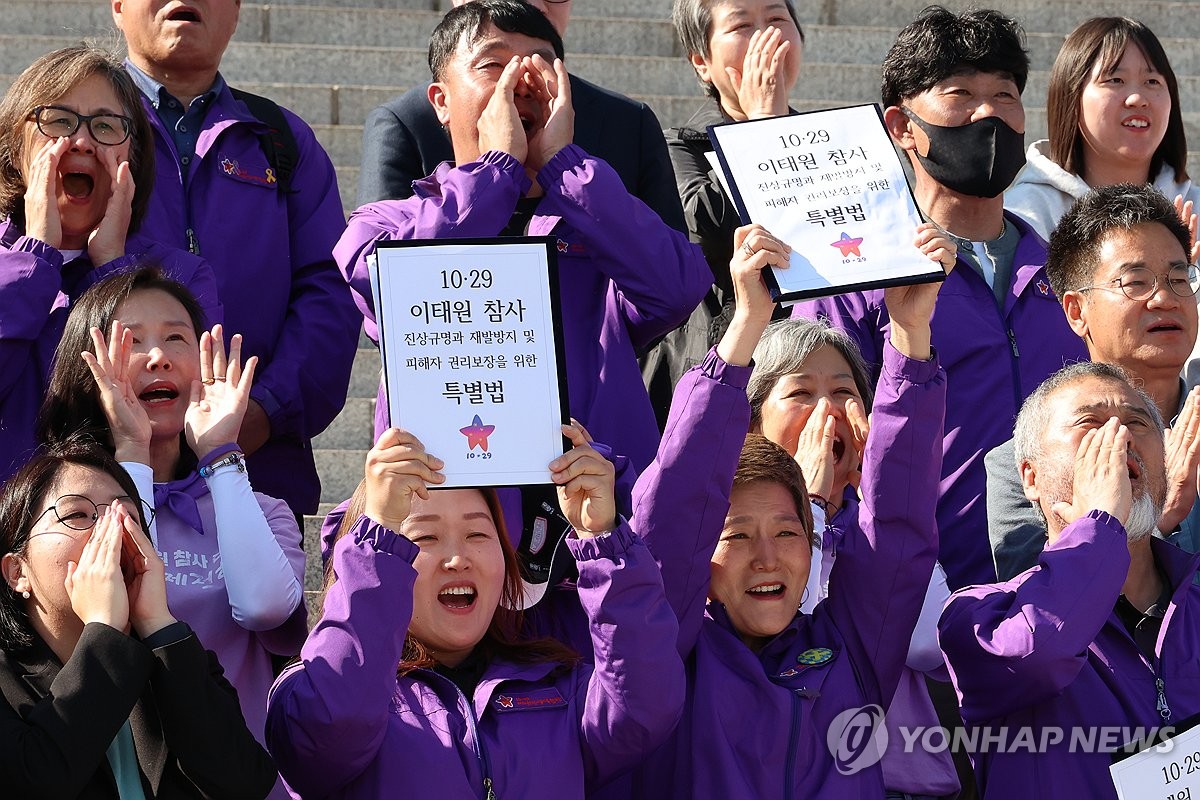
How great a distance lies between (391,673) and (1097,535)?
1602mm

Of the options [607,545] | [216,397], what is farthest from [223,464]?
[607,545]

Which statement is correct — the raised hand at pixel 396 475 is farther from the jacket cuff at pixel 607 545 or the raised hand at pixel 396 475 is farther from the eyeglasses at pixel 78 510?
the eyeglasses at pixel 78 510

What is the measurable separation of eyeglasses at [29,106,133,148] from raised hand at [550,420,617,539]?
1.82 metres

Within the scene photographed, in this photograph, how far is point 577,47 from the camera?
9297 millimetres

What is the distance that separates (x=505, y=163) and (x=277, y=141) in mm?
1111

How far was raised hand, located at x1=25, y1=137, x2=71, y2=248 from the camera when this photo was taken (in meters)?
4.87

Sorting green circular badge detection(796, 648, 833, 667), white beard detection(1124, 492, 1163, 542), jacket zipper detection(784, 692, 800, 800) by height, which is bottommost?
jacket zipper detection(784, 692, 800, 800)

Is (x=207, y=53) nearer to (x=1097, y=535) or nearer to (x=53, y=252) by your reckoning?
(x=53, y=252)

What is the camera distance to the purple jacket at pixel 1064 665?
4.23m

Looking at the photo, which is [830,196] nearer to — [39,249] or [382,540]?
[382,540]

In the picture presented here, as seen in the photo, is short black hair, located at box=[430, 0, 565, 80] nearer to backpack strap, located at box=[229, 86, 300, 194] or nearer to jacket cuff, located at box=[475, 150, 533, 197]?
jacket cuff, located at box=[475, 150, 533, 197]

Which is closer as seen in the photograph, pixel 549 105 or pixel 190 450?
pixel 190 450

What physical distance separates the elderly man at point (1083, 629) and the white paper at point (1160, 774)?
152 millimetres

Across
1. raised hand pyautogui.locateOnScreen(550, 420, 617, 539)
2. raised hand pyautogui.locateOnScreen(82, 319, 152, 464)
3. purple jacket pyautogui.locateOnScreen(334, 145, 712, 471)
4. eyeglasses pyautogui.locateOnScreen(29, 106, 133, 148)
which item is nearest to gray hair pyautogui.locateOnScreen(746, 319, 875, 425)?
purple jacket pyautogui.locateOnScreen(334, 145, 712, 471)
